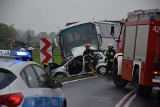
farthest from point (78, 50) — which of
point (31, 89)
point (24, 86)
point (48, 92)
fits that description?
point (24, 86)

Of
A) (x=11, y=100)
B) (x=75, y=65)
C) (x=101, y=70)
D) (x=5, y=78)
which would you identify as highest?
(x=5, y=78)

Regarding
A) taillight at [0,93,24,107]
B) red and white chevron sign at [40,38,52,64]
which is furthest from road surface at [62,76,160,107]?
taillight at [0,93,24,107]

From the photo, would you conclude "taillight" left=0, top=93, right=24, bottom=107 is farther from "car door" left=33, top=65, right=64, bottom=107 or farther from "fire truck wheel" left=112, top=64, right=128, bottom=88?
"fire truck wheel" left=112, top=64, right=128, bottom=88

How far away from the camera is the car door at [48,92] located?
23.3 feet

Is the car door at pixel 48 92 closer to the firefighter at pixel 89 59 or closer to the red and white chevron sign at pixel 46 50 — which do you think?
the red and white chevron sign at pixel 46 50

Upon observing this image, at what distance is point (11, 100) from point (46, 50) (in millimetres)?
13003

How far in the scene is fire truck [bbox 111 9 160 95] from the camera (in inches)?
548

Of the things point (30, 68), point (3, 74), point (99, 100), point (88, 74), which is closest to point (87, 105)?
point (99, 100)

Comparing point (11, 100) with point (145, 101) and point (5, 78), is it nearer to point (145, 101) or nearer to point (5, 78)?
point (5, 78)

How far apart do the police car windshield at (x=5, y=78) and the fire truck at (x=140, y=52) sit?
26.5ft

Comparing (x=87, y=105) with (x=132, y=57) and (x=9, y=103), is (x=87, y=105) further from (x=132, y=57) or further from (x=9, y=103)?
(x=9, y=103)

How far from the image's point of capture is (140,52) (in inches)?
587

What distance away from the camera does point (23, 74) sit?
6445 millimetres

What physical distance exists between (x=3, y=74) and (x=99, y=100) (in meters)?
7.31
